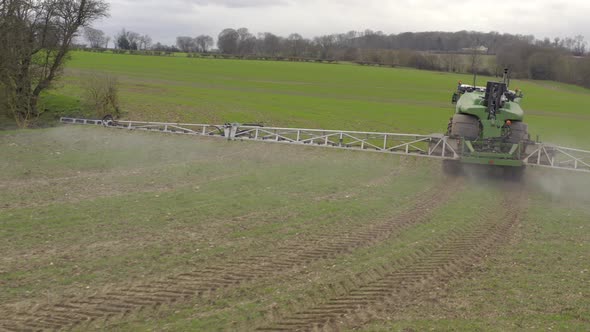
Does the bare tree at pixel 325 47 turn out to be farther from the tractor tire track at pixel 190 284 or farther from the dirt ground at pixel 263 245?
the tractor tire track at pixel 190 284

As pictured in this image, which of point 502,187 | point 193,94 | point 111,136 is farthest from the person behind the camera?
point 193,94

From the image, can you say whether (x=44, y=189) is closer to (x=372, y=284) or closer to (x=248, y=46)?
(x=372, y=284)

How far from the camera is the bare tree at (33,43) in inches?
1101

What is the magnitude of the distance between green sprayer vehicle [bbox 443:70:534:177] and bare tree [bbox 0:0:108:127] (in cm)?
2249

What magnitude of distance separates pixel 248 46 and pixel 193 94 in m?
91.4

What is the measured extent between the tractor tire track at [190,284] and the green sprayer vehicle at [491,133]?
667 cm

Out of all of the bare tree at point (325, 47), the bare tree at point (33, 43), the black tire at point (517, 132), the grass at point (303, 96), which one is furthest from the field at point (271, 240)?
the bare tree at point (325, 47)

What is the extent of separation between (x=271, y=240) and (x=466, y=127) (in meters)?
10.5

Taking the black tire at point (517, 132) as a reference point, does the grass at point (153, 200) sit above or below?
below

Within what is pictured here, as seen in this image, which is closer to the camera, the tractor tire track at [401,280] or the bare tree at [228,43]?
the tractor tire track at [401,280]

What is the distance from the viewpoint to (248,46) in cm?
13700

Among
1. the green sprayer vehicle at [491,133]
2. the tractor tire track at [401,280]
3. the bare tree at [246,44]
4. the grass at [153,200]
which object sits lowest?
the grass at [153,200]

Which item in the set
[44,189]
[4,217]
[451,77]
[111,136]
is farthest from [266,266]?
[451,77]

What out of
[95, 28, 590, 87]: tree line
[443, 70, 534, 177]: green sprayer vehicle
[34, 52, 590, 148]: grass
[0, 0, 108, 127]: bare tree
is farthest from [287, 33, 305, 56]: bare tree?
[443, 70, 534, 177]: green sprayer vehicle
